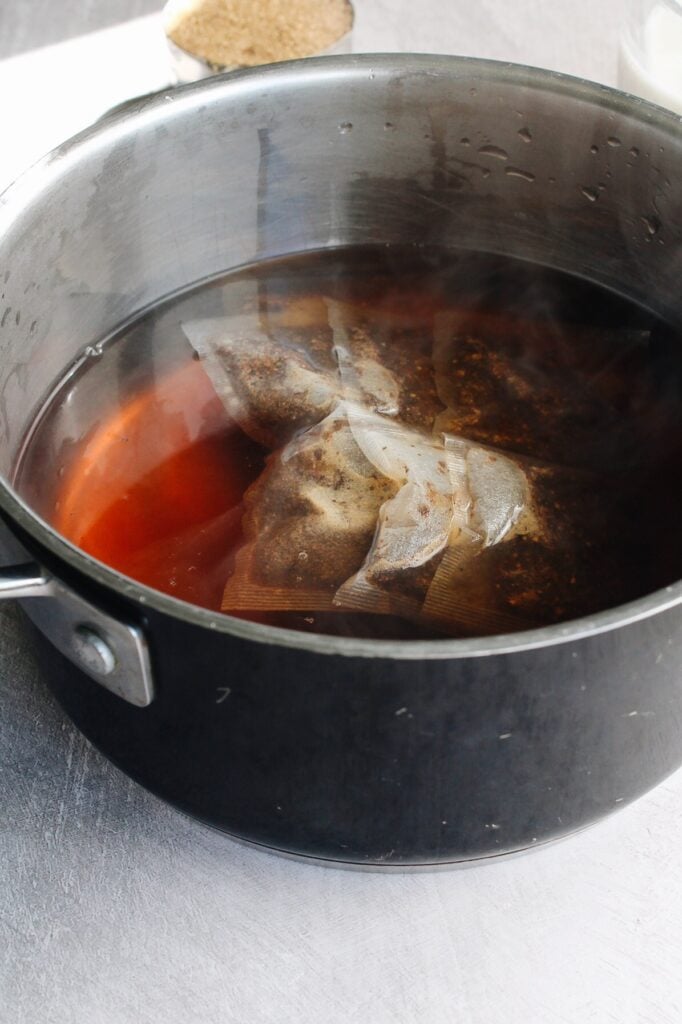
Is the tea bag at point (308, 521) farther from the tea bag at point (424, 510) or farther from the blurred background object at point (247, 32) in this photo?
the blurred background object at point (247, 32)

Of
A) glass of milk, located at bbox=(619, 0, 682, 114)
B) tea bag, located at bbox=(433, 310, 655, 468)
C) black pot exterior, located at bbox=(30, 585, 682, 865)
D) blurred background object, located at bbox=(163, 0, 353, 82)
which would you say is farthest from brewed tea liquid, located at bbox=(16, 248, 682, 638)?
blurred background object, located at bbox=(163, 0, 353, 82)

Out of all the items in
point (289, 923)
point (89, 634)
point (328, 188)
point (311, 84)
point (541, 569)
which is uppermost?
point (311, 84)

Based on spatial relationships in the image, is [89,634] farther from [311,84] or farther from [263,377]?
[311,84]

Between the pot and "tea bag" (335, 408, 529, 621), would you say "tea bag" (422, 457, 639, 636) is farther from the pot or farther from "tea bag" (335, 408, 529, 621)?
the pot

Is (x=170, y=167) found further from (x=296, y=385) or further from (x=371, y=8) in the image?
(x=371, y=8)

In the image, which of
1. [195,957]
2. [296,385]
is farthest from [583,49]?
[195,957]

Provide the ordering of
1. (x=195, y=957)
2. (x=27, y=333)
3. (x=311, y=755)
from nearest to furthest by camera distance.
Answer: (x=311, y=755), (x=195, y=957), (x=27, y=333)

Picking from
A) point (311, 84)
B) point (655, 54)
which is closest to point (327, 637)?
point (311, 84)

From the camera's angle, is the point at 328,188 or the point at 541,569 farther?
the point at 328,188
